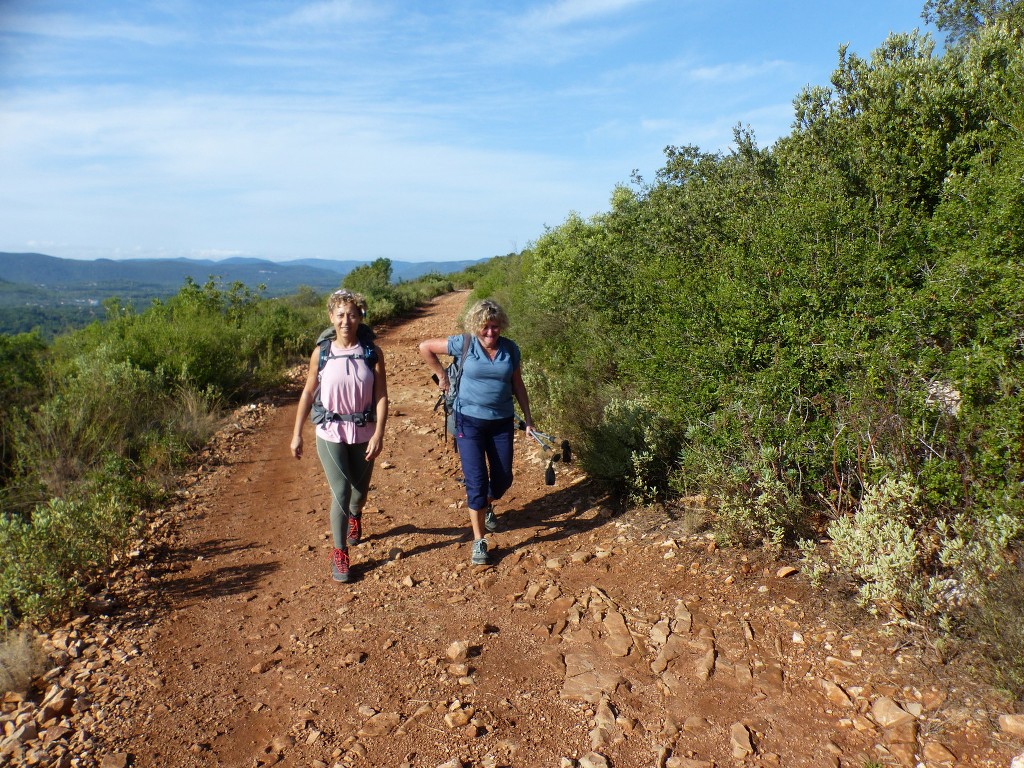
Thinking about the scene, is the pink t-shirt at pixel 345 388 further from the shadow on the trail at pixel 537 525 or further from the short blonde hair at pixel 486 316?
the shadow on the trail at pixel 537 525

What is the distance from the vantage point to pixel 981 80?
21.8 feet

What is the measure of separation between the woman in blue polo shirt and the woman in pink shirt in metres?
0.55

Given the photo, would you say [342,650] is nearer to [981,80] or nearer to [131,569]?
[131,569]

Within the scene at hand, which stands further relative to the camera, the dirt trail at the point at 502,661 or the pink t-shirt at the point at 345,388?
the pink t-shirt at the point at 345,388

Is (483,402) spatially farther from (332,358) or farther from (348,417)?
(332,358)

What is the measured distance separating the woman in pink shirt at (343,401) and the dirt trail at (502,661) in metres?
0.50

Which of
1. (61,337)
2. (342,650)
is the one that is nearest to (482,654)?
(342,650)

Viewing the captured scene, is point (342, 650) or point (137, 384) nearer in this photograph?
point (342, 650)

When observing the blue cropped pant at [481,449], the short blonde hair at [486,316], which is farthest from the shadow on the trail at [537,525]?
the short blonde hair at [486,316]

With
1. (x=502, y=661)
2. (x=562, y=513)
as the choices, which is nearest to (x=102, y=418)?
(x=562, y=513)

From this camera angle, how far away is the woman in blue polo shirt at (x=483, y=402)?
4.46 m

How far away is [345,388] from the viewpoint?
4.35m

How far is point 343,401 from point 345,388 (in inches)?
3.4

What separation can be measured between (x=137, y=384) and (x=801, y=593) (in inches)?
289
